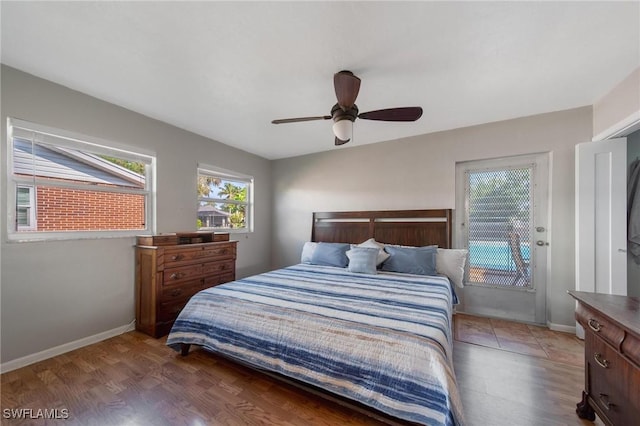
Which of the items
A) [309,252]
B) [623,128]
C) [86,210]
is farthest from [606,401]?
[86,210]

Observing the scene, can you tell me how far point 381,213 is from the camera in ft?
12.4

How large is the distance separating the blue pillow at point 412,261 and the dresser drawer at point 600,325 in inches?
56.9

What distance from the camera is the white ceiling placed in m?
1.48

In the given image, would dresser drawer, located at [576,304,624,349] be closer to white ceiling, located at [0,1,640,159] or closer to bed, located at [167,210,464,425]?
bed, located at [167,210,464,425]

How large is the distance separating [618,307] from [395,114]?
1838mm

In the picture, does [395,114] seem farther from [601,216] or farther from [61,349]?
[61,349]

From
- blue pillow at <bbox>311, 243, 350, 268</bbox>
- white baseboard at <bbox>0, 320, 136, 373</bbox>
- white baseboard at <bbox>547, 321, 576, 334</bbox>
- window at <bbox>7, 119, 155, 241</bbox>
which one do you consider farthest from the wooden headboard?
white baseboard at <bbox>0, 320, 136, 373</bbox>

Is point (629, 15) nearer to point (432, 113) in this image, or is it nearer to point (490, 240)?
point (432, 113)

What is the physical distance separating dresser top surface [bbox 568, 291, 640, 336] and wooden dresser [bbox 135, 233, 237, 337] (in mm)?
3495

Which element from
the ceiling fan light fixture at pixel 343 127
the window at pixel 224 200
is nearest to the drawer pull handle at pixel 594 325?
the ceiling fan light fixture at pixel 343 127

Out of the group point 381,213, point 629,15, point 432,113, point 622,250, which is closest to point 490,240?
point 622,250

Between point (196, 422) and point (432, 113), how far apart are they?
353cm

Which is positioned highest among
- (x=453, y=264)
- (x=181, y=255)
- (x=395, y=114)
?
(x=395, y=114)

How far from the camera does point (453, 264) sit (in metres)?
3.01
